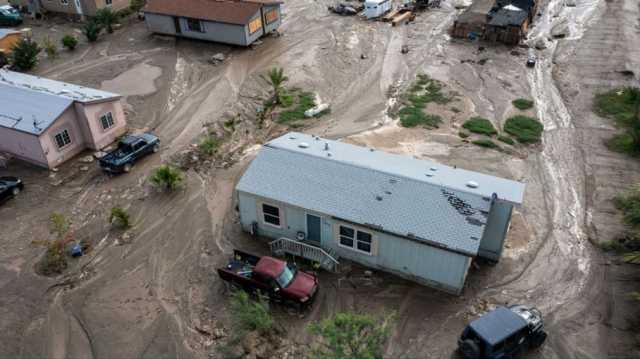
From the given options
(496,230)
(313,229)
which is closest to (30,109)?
(313,229)

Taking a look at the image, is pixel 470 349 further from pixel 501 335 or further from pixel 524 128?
pixel 524 128

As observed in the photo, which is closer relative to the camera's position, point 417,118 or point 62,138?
point 62,138

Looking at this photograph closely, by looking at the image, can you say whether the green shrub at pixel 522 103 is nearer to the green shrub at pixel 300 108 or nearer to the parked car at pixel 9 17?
the green shrub at pixel 300 108

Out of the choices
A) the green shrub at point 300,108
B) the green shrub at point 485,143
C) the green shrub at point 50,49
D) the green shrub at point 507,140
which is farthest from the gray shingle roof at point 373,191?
the green shrub at point 50,49

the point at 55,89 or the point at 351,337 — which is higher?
the point at 55,89

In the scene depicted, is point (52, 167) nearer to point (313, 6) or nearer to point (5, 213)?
point (5, 213)
